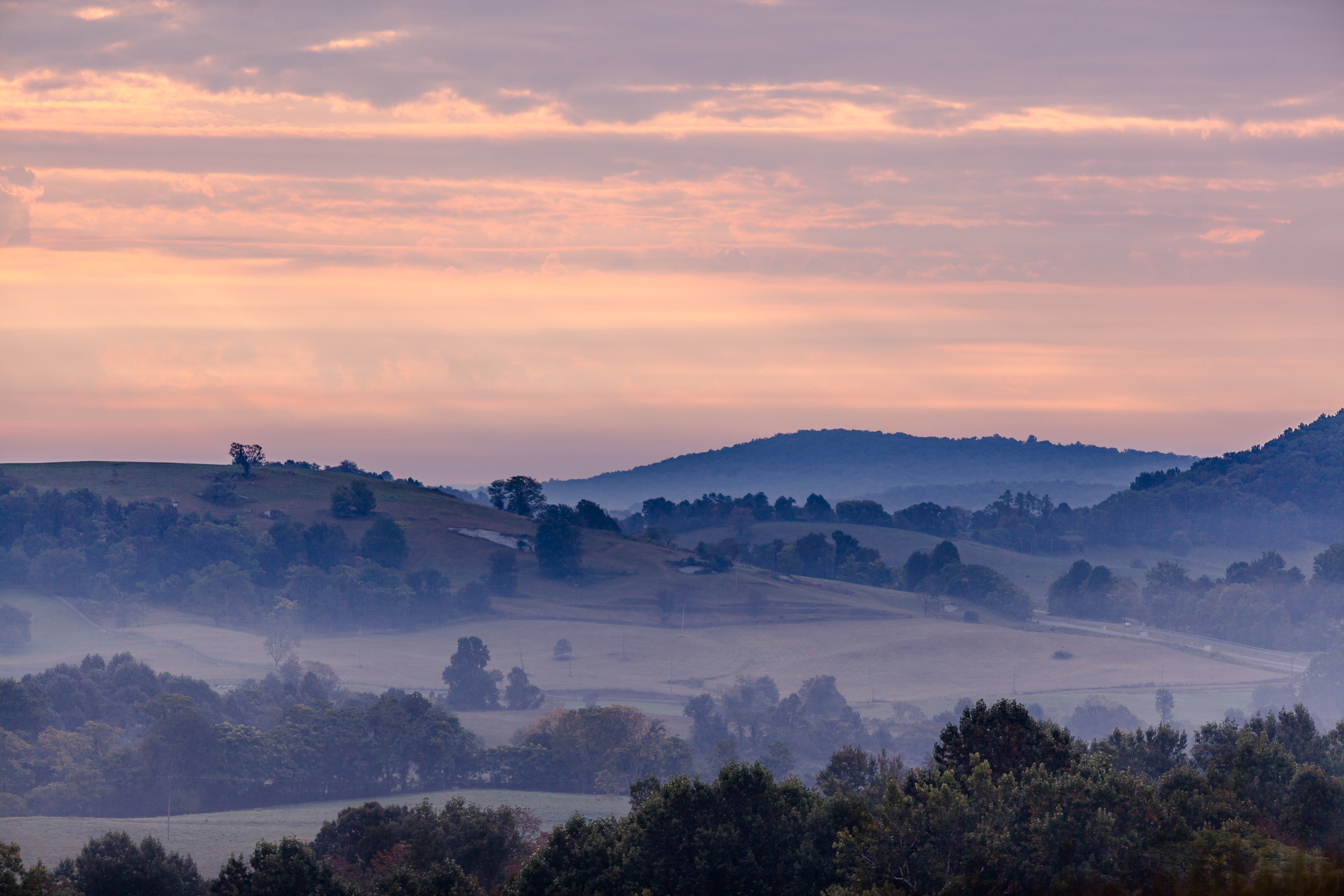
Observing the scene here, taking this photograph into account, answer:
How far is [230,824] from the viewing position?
9300cm

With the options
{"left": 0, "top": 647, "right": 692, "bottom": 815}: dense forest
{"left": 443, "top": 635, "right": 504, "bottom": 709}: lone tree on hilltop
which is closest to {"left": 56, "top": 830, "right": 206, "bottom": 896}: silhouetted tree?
{"left": 0, "top": 647, "right": 692, "bottom": 815}: dense forest

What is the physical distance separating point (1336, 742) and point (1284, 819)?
56.2ft

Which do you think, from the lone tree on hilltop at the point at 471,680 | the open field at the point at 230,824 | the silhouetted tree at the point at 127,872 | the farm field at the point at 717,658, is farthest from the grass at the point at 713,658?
the silhouetted tree at the point at 127,872

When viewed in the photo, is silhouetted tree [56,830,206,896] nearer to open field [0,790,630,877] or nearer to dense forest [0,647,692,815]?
open field [0,790,630,877]

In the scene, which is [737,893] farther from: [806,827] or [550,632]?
[550,632]

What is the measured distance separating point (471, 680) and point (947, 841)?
129m


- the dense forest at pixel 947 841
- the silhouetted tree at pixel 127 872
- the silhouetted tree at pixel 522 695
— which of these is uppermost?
the dense forest at pixel 947 841

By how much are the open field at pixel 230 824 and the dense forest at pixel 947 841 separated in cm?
3421

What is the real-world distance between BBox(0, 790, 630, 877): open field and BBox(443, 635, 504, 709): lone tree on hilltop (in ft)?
162

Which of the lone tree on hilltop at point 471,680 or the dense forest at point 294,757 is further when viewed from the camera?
the lone tree on hilltop at point 471,680

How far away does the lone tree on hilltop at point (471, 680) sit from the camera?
512 feet

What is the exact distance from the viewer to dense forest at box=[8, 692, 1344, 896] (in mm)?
32906

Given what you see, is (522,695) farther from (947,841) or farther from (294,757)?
(947,841)

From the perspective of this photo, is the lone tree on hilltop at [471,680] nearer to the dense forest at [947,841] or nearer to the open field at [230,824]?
the open field at [230,824]
